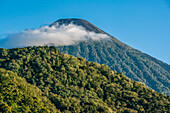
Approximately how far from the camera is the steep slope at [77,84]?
167 ft

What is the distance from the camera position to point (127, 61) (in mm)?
157875

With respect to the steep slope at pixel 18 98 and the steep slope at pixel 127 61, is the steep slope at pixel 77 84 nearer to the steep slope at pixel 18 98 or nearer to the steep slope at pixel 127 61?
the steep slope at pixel 18 98

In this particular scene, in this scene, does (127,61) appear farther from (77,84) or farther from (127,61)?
(77,84)

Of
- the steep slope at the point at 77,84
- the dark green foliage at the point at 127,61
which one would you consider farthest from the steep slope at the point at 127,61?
the steep slope at the point at 77,84

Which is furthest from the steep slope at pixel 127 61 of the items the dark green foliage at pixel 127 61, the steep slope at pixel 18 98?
the steep slope at pixel 18 98

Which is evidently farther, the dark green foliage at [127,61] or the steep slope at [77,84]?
the dark green foliage at [127,61]

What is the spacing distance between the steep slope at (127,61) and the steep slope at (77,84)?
90.7 metres

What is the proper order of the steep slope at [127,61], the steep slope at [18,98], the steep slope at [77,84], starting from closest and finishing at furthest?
A: the steep slope at [18,98]
the steep slope at [77,84]
the steep slope at [127,61]

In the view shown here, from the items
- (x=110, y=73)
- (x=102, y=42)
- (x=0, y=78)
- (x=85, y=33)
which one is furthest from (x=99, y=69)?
Answer: (x=85, y=33)

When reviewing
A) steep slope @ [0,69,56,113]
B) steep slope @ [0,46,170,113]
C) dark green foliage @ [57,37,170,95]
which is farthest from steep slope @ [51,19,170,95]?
steep slope @ [0,69,56,113]

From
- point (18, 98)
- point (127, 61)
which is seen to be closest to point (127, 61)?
point (127, 61)

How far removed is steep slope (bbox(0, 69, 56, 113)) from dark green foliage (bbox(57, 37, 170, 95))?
105950 millimetres

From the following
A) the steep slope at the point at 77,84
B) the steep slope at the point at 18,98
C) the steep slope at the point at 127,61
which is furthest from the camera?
the steep slope at the point at 127,61

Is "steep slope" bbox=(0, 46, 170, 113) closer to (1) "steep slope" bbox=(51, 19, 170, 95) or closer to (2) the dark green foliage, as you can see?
(1) "steep slope" bbox=(51, 19, 170, 95)
